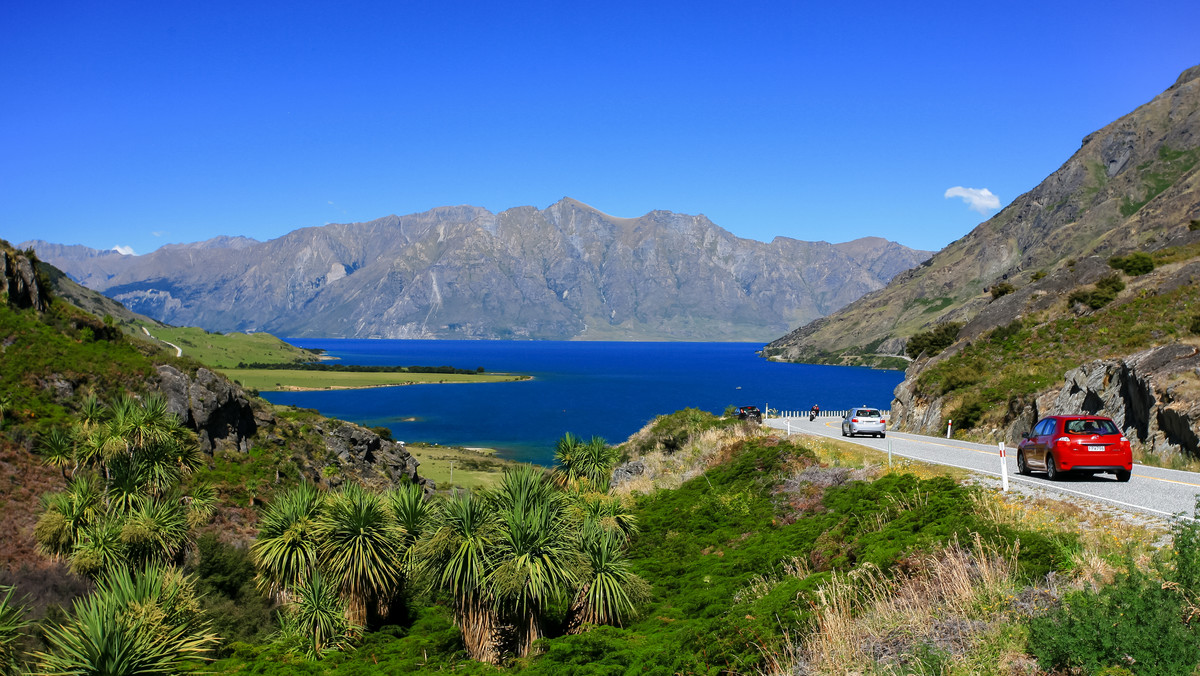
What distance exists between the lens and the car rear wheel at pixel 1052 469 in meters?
19.1

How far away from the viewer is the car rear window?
62.2 feet

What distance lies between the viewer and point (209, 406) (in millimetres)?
44219

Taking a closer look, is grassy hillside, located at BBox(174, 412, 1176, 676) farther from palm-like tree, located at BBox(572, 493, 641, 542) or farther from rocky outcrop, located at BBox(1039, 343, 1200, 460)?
rocky outcrop, located at BBox(1039, 343, 1200, 460)

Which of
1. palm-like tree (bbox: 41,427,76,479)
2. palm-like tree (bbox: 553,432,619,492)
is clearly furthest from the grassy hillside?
palm-like tree (bbox: 41,427,76,479)

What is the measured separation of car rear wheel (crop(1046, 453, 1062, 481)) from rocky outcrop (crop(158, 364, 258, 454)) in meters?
42.5

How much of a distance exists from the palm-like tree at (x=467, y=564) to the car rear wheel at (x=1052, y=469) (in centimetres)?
1502

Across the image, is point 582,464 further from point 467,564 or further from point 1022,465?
point 1022,465

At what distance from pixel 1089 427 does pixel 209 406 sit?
149 ft

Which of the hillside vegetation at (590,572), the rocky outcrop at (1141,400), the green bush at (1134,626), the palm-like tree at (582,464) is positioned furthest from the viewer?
the palm-like tree at (582,464)

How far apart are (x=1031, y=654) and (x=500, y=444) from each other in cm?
9694

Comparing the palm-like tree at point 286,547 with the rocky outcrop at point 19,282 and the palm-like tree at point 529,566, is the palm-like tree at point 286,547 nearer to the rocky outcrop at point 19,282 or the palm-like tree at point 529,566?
the palm-like tree at point 529,566

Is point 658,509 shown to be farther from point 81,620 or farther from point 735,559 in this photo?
point 81,620

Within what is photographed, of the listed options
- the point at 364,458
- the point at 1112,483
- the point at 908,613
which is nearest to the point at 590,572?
the point at 908,613

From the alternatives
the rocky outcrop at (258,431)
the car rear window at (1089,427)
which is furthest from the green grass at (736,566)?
the rocky outcrop at (258,431)
